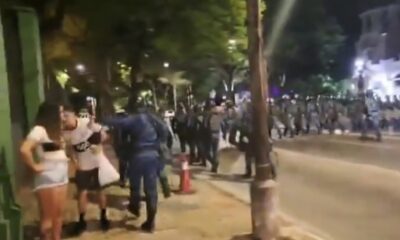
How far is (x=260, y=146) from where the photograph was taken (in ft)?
28.5

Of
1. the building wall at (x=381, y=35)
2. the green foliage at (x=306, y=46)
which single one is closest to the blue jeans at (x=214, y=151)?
the green foliage at (x=306, y=46)

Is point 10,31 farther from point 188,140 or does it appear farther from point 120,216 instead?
point 188,140

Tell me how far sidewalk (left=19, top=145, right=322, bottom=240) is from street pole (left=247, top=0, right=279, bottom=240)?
37 cm

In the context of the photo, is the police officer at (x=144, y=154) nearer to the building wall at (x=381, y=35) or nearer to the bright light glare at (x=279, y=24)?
the bright light glare at (x=279, y=24)

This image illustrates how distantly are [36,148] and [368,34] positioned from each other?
5418cm

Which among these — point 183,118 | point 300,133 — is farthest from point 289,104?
point 183,118

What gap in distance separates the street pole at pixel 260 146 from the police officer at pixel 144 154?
4.57 ft

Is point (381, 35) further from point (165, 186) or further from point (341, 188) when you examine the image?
point (165, 186)

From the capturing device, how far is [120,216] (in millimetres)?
10531

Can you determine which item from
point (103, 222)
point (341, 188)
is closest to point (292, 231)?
point (103, 222)

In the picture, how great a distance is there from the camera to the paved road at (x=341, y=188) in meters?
9.97

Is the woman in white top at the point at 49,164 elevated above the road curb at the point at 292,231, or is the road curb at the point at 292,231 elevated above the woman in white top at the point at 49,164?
the woman in white top at the point at 49,164

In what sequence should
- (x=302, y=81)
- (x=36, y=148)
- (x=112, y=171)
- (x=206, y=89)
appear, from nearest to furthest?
(x=36, y=148) < (x=112, y=171) < (x=206, y=89) < (x=302, y=81)

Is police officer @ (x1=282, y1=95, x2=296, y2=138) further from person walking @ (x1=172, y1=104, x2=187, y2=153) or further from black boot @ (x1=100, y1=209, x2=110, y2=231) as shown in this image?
black boot @ (x1=100, y1=209, x2=110, y2=231)
